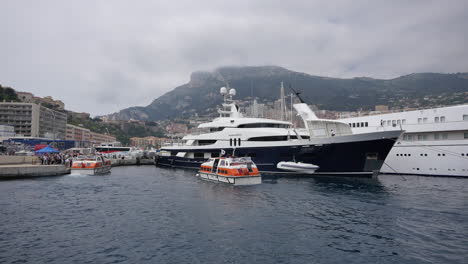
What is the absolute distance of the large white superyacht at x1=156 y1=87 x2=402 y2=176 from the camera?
2983 cm

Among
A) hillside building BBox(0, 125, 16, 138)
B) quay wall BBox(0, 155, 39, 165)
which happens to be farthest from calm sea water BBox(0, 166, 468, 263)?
hillside building BBox(0, 125, 16, 138)

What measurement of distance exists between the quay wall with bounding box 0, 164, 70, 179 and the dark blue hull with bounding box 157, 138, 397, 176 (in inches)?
939

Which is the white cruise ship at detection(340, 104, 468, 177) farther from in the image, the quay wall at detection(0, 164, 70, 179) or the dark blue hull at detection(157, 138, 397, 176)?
the quay wall at detection(0, 164, 70, 179)

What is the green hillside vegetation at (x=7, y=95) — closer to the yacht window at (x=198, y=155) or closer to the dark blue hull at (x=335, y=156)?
the yacht window at (x=198, y=155)

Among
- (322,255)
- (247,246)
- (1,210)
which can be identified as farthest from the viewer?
(1,210)

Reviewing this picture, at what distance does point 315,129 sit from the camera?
3466 centimetres

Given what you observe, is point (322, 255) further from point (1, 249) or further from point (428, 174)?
point (428, 174)

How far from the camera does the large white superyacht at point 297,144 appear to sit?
29.8 meters

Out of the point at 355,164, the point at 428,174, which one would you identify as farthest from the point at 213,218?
the point at 428,174

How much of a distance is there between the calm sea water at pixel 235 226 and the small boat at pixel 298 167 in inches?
334

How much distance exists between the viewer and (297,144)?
107 ft

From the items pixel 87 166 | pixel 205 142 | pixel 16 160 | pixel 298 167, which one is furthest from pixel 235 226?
pixel 16 160

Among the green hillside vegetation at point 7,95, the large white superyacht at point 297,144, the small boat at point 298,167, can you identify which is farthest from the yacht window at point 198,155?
the green hillside vegetation at point 7,95

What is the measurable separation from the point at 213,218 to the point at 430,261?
9842mm
